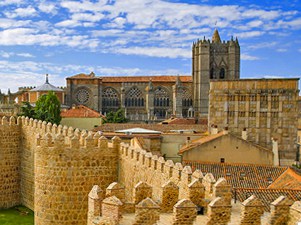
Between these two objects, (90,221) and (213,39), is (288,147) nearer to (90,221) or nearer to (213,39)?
(90,221)

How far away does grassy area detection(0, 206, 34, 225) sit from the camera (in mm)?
15731

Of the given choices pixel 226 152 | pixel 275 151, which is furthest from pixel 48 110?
pixel 226 152

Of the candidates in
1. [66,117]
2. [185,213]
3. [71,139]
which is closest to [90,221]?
[185,213]

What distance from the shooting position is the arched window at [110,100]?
304 feet

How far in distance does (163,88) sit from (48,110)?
47505 mm

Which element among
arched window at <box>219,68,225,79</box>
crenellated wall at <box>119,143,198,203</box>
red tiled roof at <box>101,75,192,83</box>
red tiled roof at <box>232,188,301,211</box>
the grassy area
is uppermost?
arched window at <box>219,68,225,79</box>

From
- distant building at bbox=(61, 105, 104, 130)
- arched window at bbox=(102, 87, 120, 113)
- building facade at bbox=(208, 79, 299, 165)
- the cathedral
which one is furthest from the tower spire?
building facade at bbox=(208, 79, 299, 165)

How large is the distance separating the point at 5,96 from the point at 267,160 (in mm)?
62786

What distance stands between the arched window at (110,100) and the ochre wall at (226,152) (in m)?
70.7

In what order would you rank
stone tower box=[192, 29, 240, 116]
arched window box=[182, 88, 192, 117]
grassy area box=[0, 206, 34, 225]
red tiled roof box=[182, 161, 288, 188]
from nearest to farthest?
1. grassy area box=[0, 206, 34, 225]
2. red tiled roof box=[182, 161, 288, 188]
3. stone tower box=[192, 29, 240, 116]
4. arched window box=[182, 88, 192, 117]

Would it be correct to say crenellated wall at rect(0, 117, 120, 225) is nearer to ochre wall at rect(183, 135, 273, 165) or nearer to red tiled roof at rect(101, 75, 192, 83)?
ochre wall at rect(183, 135, 273, 165)

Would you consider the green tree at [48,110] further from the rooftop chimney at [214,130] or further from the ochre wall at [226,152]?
the ochre wall at [226,152]

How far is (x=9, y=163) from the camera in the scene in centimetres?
1770

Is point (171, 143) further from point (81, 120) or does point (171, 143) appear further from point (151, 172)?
point (81, 120)
